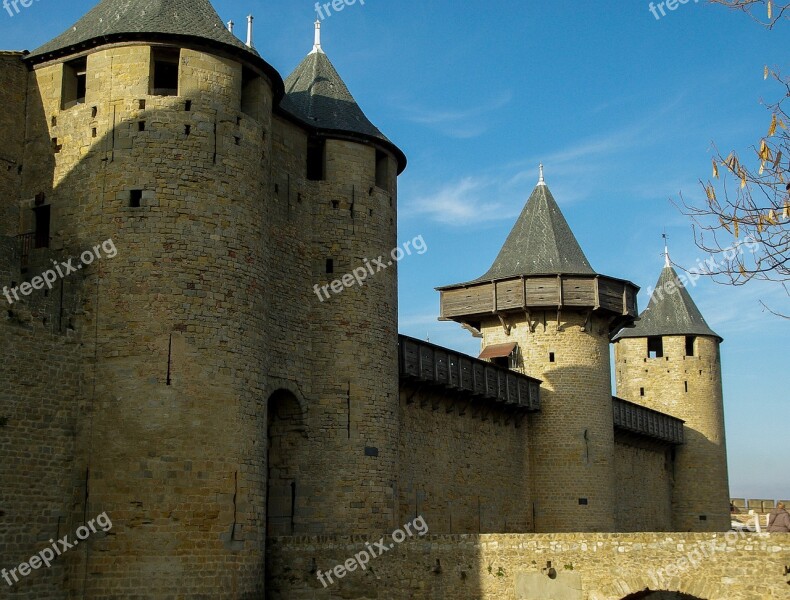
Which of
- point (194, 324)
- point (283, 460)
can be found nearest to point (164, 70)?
point (194, 324)

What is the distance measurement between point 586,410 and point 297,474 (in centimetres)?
1136

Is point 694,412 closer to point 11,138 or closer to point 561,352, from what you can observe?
point 561,352

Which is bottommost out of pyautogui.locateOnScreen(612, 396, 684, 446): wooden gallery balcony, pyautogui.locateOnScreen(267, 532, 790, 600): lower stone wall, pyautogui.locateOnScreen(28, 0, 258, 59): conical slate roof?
pyautogui.locateOnScreen(267, 532, 790, 600): lower stone wall

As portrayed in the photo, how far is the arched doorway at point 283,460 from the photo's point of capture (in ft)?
62.6

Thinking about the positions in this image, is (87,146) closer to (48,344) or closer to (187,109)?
(187,109)

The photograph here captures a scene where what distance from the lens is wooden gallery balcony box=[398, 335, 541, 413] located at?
893 inches

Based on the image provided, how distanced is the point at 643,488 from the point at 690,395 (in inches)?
179

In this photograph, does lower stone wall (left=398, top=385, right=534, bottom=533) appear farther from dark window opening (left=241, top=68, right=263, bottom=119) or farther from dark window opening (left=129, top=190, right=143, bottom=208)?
dark window opening (left=129, top=190, right=143, bottom=208)

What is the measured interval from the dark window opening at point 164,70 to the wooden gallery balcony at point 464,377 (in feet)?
23.5

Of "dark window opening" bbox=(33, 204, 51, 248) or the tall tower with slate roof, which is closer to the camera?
the tall tower with slate roof

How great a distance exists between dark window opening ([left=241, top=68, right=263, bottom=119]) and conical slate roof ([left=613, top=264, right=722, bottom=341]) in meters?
22.0

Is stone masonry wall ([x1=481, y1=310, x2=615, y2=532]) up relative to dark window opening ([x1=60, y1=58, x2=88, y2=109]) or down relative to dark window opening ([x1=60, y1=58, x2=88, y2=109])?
down

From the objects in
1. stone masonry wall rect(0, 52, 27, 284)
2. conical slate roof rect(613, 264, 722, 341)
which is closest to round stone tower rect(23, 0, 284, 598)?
stone masonry wall rect(0, 52, 27, 284)

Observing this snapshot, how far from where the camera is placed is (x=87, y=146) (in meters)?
17.1
